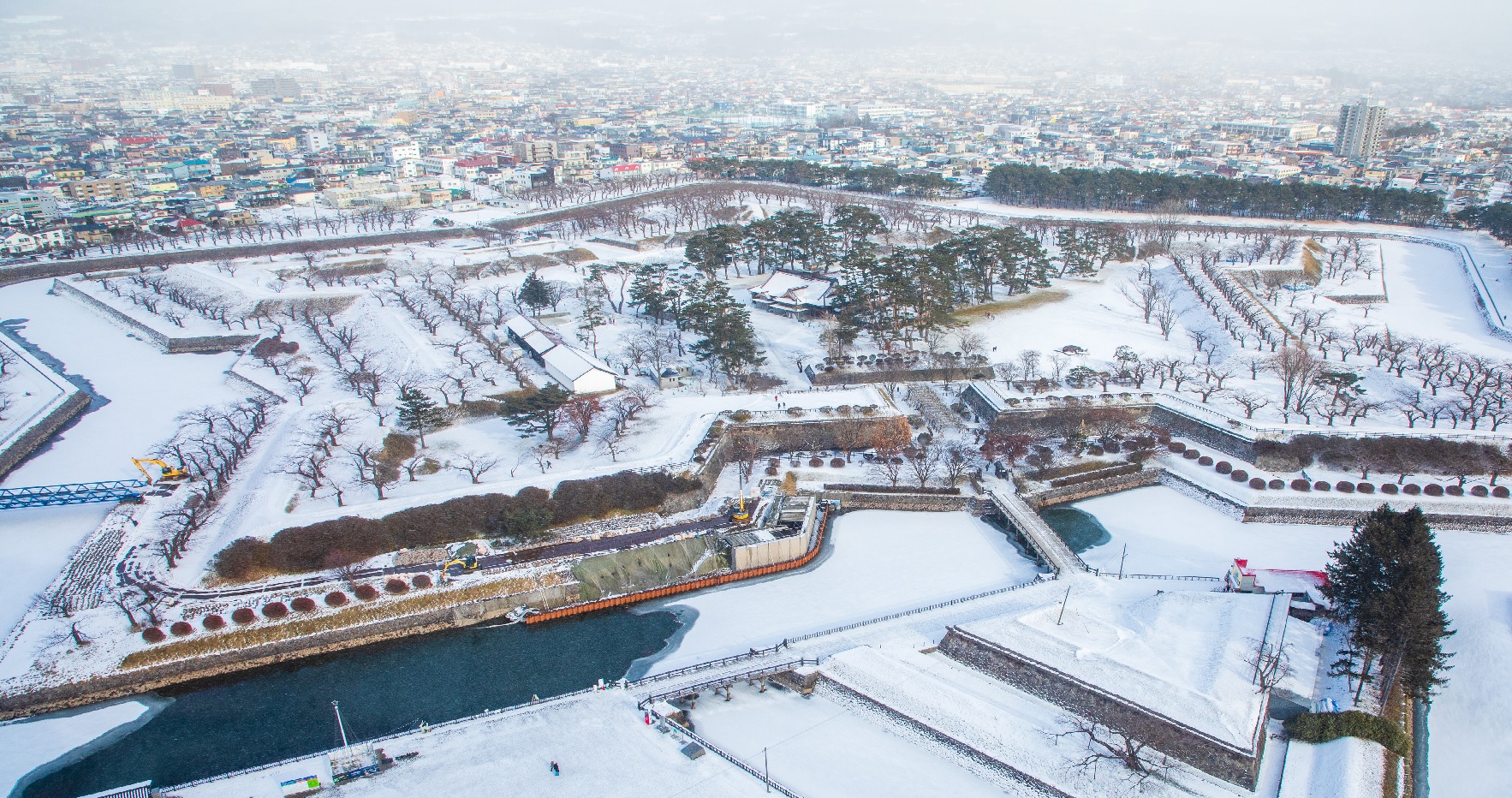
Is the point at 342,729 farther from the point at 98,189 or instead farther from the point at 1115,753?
the point at 98,189

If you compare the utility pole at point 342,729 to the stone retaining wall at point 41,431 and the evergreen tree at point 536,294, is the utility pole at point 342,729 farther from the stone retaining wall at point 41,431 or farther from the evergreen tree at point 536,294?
the evergreen tree at point 536,294

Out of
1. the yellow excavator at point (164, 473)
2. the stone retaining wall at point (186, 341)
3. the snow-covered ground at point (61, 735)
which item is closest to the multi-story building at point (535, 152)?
the stone retaining wall at point (186, 341)

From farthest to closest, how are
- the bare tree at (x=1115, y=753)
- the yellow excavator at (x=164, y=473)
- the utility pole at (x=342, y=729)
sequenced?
the yellow excavator at (x=164, y=473) → the utility pole at (x=342, y=729) → the bare tree at (x=1115, y=753)

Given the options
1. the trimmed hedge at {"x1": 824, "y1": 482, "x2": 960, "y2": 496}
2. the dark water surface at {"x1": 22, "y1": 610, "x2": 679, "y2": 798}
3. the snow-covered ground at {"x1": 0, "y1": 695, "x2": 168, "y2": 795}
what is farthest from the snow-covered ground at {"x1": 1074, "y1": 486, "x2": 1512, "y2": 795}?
the snow-covered ground at {"x1": 0, "y1": 695, "x2": 168, "y2": 795}

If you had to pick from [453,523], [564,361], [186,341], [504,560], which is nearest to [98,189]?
[186,341]

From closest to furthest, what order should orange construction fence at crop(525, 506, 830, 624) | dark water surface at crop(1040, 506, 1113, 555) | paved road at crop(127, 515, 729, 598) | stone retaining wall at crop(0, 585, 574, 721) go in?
stone retaining wall at crop(0, 585, 574, 721) < paved road at crop(127, 515, 729, 598) < orange construction fence at crop(525, 506, 830, 624) < dark water surface at crop(1040, 506, 1113, 555)

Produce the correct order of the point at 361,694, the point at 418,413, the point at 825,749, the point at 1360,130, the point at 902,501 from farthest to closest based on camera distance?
the point at 1360,130 < the point at 418,413 < the point at 902,501 < the point at 361,694 < the point at 825,749

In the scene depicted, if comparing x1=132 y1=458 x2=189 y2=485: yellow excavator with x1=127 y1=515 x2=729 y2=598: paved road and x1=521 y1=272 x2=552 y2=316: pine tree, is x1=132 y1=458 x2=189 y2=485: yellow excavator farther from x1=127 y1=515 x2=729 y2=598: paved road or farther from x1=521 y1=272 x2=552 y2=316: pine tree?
x1=521 y1=272 x2=552 y2=316: pine tree
